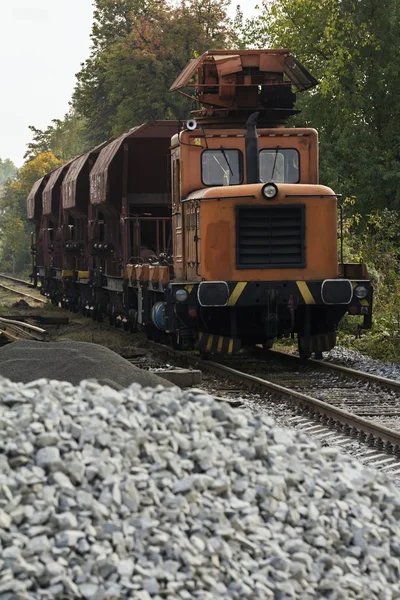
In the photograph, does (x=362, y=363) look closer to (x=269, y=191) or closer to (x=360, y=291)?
(x=360, y=291)

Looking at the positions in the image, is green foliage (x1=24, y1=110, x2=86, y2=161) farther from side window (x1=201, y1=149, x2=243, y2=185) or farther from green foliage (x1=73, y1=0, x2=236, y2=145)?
side window (x1=201, y1=149, x2=243, y2=185)

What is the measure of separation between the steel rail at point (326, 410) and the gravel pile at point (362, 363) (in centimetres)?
192

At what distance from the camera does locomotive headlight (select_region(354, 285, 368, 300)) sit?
15.5 meters

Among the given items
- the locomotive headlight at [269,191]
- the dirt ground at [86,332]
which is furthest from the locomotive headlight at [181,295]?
the dirt ground at [86,332]

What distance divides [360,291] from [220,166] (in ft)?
8.91

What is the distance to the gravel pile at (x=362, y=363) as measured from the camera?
600 inches

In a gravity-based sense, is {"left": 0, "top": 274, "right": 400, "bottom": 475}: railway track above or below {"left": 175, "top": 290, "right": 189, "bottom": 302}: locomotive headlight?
below

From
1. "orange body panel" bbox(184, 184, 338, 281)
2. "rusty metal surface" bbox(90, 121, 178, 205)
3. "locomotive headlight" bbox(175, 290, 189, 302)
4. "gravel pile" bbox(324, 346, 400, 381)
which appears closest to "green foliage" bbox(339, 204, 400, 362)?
"gravel pile" bbox(324, 346, 400, 381)

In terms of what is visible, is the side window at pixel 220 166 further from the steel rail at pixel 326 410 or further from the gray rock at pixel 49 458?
the gray rock at pixel 49 458

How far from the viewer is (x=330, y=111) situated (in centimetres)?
3152

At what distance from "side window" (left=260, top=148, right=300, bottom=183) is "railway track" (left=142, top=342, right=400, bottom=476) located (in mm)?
2643

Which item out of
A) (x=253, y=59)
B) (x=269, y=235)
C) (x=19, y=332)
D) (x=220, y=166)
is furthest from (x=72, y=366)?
(x=19, y=332)

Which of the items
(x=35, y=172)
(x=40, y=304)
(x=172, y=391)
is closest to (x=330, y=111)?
(x=40, y=304)

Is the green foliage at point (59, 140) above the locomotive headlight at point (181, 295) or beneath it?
above
